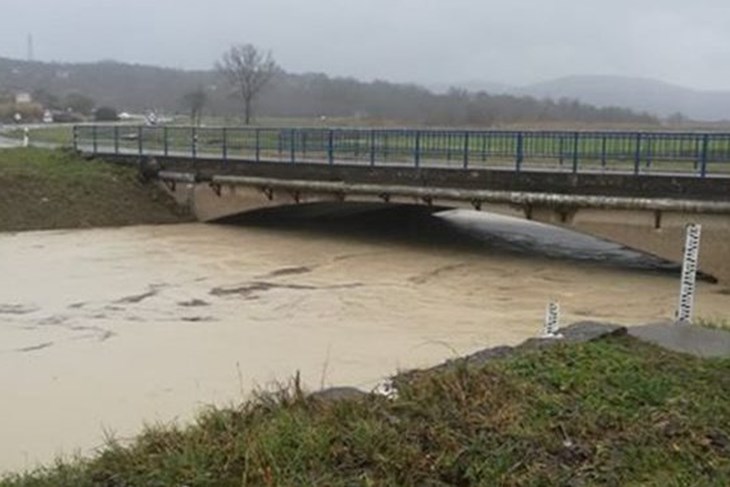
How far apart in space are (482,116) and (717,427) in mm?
51622

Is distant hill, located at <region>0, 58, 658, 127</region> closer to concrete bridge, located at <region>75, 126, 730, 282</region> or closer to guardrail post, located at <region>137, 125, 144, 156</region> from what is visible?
guardrail post, located at <region>137, 125, 144, 156</region>

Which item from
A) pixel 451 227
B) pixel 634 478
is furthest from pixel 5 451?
pixel 451 227

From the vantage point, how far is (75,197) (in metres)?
28.3

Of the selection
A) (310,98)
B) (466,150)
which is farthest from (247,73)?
(466,150)

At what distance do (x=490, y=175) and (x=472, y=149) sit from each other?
206cm

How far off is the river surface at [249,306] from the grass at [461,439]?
106 inches

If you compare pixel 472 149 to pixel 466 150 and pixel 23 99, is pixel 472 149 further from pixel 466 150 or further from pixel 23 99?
pixel 23 99

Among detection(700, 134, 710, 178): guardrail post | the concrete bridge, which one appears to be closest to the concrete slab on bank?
detection(700, 134, 710, 178): guardrail post

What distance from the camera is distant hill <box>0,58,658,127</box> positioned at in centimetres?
5859

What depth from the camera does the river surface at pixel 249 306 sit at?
33.5ft

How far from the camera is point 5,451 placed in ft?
26.9

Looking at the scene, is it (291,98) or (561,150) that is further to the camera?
(291,98)

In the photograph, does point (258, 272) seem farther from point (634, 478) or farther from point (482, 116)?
point (482, 116)

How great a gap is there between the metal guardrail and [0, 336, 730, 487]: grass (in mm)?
13443
